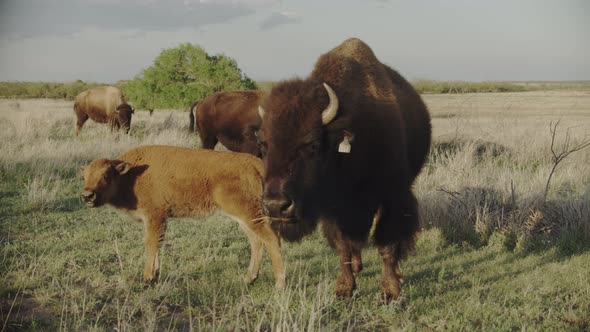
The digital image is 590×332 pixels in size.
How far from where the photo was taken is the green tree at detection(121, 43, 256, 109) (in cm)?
1881

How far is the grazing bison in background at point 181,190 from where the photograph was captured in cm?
529

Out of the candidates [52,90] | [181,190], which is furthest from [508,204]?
[52,90]

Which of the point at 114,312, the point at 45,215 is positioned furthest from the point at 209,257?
the point at 45,215

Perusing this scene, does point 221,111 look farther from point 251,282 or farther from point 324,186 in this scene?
point 324,186

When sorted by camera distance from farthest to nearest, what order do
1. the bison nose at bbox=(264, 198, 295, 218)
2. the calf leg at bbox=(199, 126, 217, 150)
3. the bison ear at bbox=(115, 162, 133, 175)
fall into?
1. the calf leg at bbox=(199, 126, 217, 150)
2. the bison ear at bbox=(115, 162, 133, 175)
3. the bison nose at bbox=(264, 198, 295, 218)

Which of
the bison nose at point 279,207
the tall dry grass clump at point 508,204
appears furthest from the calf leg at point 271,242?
the tall dry grass clump at point 508,204

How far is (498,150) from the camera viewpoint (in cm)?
1375

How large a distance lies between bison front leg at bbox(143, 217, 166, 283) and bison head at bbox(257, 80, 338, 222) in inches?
76.2

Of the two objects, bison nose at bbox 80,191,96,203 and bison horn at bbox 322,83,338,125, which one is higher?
bison horn at bbox 322,83,338,125

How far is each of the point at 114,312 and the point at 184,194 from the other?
1581mm

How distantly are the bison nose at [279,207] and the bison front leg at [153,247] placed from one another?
206 centimetres

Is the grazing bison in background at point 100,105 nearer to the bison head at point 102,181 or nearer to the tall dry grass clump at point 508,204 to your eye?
the tall dry grass clump at point 508,204

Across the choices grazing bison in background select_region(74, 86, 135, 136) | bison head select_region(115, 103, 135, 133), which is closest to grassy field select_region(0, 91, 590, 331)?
bison head select_region(115, 103, 135, 133)

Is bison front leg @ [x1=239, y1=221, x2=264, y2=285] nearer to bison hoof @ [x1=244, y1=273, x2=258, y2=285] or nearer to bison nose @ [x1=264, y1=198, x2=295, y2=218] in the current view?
bison hoof @ [x1=244, y1=273, x2=258, y2=285]
